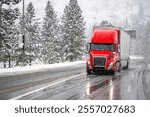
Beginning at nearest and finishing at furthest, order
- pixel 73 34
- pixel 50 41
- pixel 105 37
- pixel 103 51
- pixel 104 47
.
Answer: pixel 103 51, pixel 104 47, pixel 105 37, pixel 73 34, pixel 50 41

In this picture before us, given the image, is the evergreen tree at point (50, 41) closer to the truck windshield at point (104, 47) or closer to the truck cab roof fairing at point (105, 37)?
the truck cab roof fairing at point (105, 37)

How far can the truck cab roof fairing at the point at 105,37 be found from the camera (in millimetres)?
28216

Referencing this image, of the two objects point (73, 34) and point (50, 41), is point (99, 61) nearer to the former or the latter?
point (73, 34)

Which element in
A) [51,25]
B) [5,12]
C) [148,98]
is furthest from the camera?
[51,25]

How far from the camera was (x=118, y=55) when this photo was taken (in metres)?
29.9

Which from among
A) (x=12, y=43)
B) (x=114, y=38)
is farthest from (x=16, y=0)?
(x=114, y=38)

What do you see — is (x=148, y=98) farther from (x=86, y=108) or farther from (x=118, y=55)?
(x=118, y=55)

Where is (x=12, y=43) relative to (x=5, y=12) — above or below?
below

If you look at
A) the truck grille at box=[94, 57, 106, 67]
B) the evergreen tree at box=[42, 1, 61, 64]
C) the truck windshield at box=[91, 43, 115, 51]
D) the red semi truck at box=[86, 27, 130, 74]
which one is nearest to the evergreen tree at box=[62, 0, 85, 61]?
the evergreen tree at box=[42, 1, 61, 64]

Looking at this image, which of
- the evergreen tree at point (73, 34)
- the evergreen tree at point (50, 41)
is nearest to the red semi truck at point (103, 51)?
the evergreen tree at point (73, 34)

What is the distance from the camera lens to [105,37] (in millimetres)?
28250

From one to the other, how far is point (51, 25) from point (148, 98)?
61192 mm

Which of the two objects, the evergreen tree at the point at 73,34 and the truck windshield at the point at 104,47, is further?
the evergreen tree at the point at 73,34

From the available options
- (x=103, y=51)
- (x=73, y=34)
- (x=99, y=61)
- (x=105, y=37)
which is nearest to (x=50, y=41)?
(x=73, y=34)
